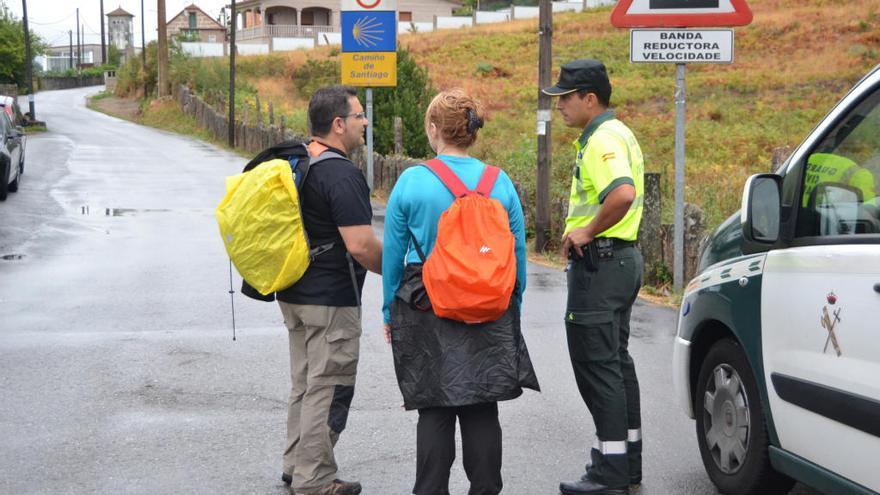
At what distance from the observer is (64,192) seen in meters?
21.6

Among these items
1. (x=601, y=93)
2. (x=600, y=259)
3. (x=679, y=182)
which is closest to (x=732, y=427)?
(x=600, y=259)

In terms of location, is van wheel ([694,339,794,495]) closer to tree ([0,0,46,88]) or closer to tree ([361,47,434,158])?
tree ([361,47,434,158])

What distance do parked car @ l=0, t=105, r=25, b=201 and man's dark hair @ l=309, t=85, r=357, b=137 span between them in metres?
15.9

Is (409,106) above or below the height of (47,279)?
above

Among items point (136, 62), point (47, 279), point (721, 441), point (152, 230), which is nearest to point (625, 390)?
point (721, 441)

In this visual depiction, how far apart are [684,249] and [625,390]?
5820 millimetres

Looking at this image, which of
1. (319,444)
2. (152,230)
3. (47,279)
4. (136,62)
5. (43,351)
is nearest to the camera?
(319,444)

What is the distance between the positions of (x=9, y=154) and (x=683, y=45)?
14.2m

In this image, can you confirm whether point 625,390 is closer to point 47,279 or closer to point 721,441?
point 721,441

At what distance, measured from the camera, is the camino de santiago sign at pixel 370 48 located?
774 inches

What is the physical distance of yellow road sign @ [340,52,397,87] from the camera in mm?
19859

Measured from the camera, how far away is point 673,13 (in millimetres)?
9344

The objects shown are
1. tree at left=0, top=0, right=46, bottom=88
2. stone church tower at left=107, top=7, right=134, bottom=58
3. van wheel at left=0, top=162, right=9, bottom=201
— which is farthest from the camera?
stone church tower at left=107, top=7, right=134, bottom=58

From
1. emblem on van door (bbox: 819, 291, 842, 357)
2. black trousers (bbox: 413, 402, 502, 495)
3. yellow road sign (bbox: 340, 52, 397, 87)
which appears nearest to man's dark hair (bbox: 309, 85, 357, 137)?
black trousers (bbox: 413, 402, 502, 495)
